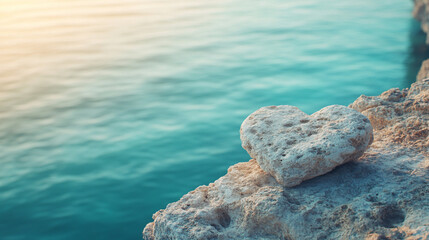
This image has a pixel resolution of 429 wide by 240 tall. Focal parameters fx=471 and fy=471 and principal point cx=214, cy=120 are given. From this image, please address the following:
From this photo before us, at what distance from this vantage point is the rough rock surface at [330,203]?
1.91m

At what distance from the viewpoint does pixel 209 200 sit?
2328 millimetres

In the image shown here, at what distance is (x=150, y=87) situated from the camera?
7.48 metres

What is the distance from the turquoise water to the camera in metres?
4.93

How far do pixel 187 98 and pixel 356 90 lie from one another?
98.6 inches

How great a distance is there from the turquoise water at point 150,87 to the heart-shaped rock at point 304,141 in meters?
2.40

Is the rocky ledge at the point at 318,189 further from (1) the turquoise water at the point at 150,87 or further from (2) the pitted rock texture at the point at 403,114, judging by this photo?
(1) the turquoise water at the point at 150,87

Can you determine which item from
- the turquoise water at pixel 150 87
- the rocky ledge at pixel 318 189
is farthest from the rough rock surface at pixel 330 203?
the turquoise water at pixel 150 87

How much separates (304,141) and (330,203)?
34cm

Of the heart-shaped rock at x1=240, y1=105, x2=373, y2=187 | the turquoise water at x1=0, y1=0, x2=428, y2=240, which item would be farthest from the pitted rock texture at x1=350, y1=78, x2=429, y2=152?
the turquoise water at x1=0, y1=0, x2=428, y2=240

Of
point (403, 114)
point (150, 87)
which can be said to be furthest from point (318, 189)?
point (150, 87)

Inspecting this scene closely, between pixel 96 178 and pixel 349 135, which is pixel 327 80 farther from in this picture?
pixel 349 135

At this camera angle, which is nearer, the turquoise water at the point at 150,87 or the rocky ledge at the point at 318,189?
the rocky ledge at the point at 318,189

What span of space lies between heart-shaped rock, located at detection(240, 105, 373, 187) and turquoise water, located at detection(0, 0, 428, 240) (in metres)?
2.40

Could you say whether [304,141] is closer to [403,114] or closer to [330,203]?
[330,203]
